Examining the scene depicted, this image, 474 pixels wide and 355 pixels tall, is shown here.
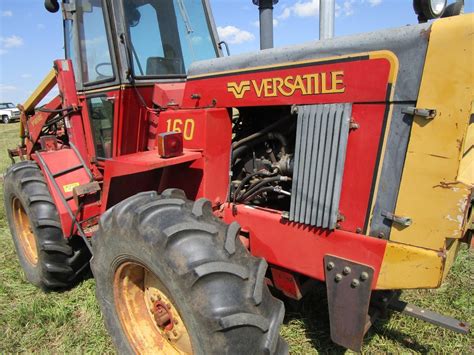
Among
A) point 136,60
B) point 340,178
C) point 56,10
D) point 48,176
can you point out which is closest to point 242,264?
point 340,178

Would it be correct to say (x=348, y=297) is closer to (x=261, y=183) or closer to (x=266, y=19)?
(x=261, y=183)

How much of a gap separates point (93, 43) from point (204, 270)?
2.19 metres

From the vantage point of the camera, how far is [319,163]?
76.3 inches

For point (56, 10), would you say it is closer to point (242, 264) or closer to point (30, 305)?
point (30, 305)

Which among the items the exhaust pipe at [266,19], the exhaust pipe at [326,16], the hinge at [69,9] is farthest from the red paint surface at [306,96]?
the exhaust pipe at [266,19]

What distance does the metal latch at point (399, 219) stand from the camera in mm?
1700

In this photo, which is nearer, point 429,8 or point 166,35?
point 429,8

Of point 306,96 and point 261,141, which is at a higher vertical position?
point 306,96

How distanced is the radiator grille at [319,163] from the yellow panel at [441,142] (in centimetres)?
32

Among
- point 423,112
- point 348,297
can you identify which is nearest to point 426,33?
point 423,112

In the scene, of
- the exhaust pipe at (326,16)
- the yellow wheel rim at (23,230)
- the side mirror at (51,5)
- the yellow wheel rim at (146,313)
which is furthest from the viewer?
the exhaust pipe at (326,16)

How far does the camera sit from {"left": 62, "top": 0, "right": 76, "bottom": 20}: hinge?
3043 mm

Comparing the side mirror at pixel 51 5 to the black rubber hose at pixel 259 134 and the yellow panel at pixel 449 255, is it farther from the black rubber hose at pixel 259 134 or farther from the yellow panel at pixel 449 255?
the yellow panel at pixel 449 255

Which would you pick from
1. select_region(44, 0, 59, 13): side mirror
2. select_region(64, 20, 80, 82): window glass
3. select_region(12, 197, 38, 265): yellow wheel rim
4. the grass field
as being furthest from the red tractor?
select_region(12, 197, 38, 265): yellow wheel rim
